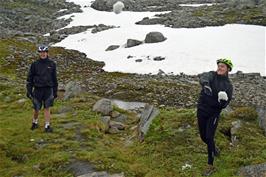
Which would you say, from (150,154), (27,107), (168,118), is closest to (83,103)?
(27,107)

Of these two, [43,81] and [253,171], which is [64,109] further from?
[253,171]

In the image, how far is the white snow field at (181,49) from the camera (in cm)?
4662

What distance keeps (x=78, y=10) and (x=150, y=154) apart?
84.5 metres

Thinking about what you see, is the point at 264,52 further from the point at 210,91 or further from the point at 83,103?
the point at 210,91

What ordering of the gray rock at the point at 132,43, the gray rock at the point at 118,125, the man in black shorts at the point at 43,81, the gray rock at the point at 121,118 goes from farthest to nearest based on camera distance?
the gray rock at the point at 132,43
the gray rock at the point at 121,118
the gray rock at the point at 118,125
the man in black shorts at the point at 43,81

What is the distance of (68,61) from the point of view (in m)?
52.4

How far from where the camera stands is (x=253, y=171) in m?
14.5

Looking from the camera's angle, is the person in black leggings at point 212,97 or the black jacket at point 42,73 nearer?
the person in black leggings at point 212,97

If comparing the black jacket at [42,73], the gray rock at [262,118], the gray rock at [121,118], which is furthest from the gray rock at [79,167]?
the gray rock at [262,118]

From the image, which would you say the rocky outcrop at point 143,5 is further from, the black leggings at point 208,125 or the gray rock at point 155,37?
the black leggings at point 208,125

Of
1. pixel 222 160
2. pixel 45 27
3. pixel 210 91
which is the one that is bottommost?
pixel 45 27

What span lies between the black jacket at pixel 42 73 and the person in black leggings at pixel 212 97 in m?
7.29

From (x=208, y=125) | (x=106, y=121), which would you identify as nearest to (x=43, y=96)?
(x=106, y=121)

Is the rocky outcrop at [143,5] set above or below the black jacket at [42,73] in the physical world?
below
